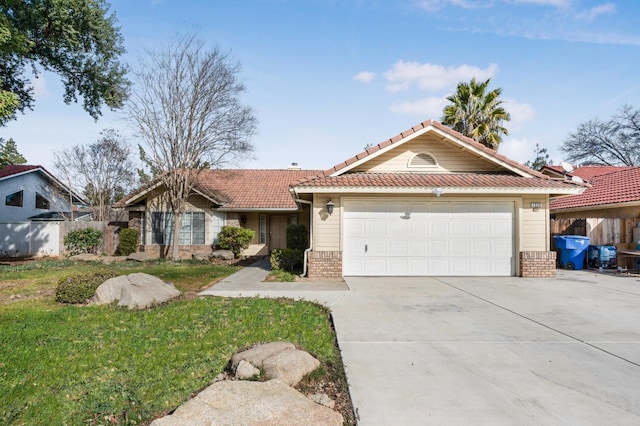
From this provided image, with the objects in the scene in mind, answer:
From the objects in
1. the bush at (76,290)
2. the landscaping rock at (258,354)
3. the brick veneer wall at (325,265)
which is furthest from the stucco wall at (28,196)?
the landscaping rock at (258,354)

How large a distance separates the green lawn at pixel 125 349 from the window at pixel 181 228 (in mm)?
9638

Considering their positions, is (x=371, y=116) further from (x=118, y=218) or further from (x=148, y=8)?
(x=118, y=218)

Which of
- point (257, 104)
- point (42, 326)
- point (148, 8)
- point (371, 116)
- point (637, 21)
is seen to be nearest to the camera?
point (42, 326)

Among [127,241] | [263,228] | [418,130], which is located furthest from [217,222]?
[418,130]

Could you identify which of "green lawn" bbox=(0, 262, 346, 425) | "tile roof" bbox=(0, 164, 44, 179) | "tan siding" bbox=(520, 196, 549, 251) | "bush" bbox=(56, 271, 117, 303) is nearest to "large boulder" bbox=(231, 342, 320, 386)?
"green lawn" bbox=(0, 262, 346, 425)

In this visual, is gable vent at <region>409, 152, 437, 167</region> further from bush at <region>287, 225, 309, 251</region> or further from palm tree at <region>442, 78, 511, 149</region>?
palm tree at <region>442, 78, 511, 149</region>

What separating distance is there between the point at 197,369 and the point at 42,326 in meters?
3.51

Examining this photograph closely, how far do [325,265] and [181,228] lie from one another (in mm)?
9774

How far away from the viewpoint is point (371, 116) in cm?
1573

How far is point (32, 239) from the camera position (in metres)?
19.7

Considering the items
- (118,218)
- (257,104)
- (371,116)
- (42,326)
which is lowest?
(42,326)

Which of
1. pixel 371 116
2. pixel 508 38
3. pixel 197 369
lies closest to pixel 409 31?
pixel 508 38

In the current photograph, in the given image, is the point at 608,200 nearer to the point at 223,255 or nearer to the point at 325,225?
the point at 325,225

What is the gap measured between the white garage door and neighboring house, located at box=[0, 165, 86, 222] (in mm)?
19328
